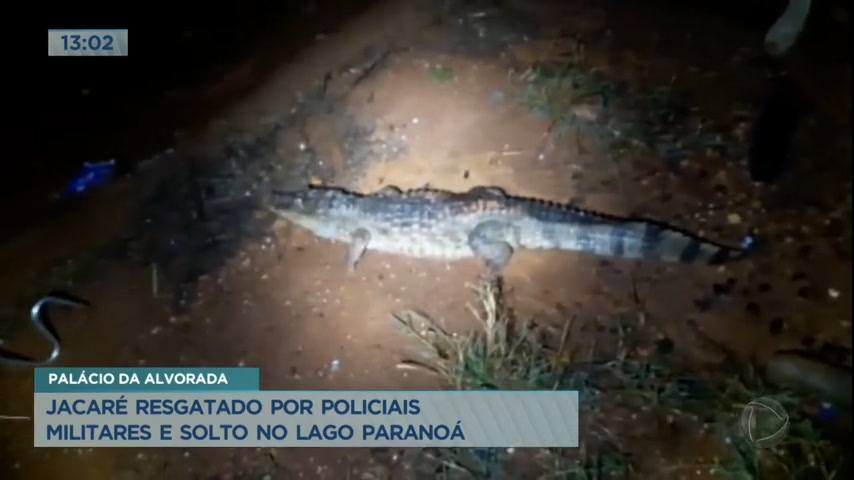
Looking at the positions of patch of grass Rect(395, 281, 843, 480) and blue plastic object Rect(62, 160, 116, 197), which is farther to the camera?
blue plastic object Rect(62, 160, 116, 197)

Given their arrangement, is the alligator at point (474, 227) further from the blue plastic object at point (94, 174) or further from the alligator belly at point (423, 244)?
the blue plastic object at point (94, 174)

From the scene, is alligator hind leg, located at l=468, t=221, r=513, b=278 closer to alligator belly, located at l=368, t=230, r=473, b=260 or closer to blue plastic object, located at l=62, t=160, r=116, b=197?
alligator belly, located at l=368, t=230, r=473, b=260

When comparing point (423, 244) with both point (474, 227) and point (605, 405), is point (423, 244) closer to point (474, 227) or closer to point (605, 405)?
point (474, 227)

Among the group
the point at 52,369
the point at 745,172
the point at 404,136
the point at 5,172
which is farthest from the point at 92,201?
the point at 745,172

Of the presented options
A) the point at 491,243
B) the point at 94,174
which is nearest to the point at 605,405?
the point at 491,243

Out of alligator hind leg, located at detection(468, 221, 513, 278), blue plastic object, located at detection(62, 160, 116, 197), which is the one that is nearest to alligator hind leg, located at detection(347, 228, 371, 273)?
alligator hind leg, located at detection(468, 221, 513, 278)
